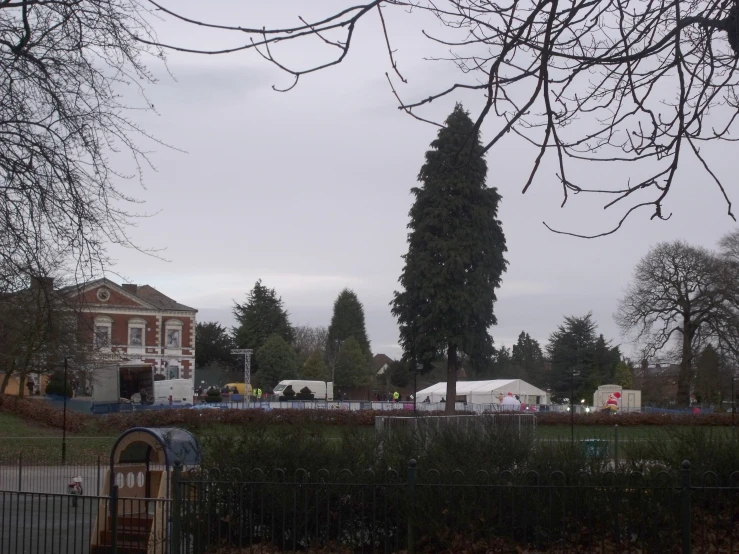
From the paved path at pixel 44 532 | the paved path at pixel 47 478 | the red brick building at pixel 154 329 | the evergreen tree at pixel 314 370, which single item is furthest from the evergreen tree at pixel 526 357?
the paved path at pixel 44 532

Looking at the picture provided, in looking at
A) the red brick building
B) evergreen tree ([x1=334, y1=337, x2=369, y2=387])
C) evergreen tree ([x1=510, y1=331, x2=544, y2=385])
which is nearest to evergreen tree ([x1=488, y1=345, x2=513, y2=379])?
evergreen tree ([x1=510, y1=331, x2=544, y2=385])

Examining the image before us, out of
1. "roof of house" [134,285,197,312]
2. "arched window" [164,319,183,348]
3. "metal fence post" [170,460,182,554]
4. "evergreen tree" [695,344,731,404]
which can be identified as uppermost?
"roof of house" [134,285,197,312]

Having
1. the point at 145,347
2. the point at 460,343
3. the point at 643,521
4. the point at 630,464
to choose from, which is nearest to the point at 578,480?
the point at 643,521

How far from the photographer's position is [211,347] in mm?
93188

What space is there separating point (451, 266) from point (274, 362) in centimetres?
4502

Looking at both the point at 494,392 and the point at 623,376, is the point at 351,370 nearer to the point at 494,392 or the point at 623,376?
the point at 623,376

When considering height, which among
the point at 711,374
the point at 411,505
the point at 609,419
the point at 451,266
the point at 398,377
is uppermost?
the point at 451,266

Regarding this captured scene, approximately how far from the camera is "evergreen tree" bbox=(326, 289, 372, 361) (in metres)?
115

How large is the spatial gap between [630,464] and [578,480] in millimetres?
1576

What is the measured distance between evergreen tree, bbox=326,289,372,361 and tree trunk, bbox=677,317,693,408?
2388 inches

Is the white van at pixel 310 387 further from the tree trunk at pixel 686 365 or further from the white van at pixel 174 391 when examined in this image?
the tree trunk at pixel 686 365

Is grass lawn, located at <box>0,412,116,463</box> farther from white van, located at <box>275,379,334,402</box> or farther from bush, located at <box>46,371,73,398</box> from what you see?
white van, located at <box>275,379,334,402</box>

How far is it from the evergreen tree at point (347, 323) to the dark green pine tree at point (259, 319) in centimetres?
1804

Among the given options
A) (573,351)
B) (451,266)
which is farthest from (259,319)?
(451,266)
